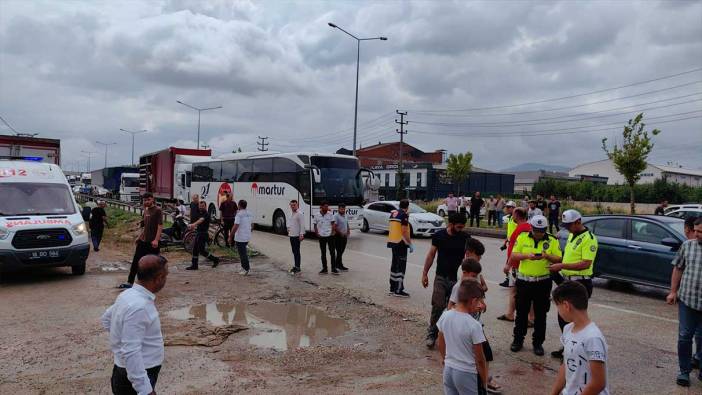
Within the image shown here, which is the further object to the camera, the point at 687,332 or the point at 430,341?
the point at 430,341

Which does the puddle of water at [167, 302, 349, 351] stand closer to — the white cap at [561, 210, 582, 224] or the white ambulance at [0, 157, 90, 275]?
the white cap at [561, 210, 582, 224]

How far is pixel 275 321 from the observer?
7715 millimetres

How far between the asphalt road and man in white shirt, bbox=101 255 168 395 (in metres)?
Result: 3.48

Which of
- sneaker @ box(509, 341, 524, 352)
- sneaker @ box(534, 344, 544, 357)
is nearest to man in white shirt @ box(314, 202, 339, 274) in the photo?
sneaker @ box(509, 341, 524, 352)

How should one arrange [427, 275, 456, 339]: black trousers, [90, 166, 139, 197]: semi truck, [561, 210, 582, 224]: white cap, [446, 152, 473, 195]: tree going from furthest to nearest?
[90, 166, 139, 197]: semi truck, [446, 152, 473, 195]: tree, [427, 275, 456, 339]: black trousers, [561, 210, 582, 224]: white cap

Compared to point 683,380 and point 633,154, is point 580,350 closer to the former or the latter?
point 683,380

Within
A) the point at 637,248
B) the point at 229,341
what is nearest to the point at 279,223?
the point at 637,248

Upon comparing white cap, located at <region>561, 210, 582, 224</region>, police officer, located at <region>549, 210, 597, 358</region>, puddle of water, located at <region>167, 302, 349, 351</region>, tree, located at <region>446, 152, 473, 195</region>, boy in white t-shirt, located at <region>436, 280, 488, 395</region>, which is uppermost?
tree, located at <region>446, 152, 473, 195</region>

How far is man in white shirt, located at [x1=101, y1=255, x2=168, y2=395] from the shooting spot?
9.98 ft

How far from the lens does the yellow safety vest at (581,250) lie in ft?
19.9

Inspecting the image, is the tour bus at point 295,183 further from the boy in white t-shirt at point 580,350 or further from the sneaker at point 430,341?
the boy in white t-shirt at point 580,350

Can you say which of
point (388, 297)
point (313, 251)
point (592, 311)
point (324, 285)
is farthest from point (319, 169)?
point (592, 311)

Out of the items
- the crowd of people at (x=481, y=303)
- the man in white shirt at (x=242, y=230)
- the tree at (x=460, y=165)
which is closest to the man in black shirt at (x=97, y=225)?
the man in white shirt at (x=242, y=230)

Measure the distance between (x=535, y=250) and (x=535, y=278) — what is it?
33cm
